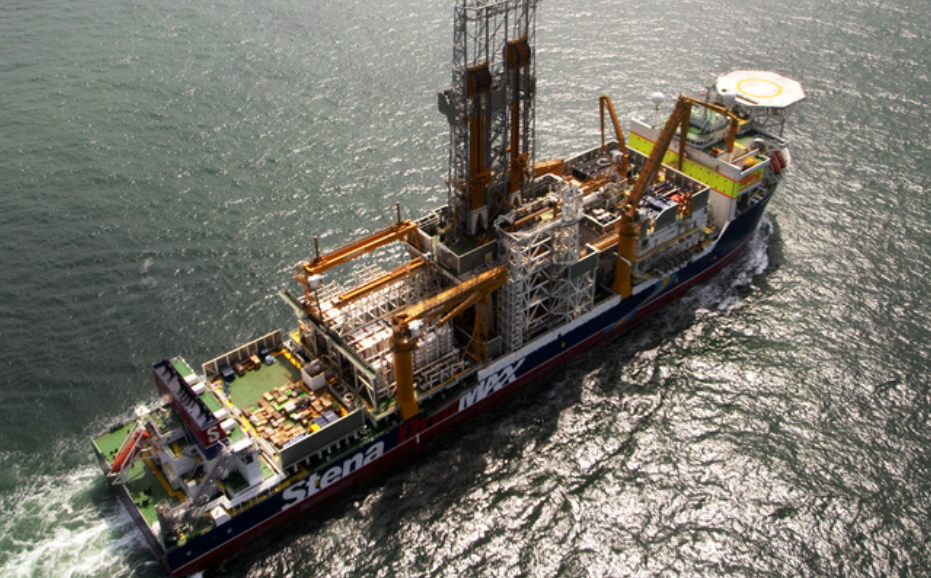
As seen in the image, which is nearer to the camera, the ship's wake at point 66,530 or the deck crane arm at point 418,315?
the ship's wake at point 66,530

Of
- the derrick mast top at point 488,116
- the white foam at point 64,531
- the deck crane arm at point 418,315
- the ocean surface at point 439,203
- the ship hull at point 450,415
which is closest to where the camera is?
the white foam at point 64,531

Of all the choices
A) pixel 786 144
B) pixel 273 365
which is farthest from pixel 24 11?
pixel 786 144

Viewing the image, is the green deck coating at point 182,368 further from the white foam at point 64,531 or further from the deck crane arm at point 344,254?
the white foam at point 64,531

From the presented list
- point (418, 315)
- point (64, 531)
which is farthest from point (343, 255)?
point (64, 531)

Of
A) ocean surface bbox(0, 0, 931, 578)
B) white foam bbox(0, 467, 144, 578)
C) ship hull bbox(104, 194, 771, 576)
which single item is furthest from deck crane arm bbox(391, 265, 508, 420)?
white foam bbox(0, 467, 144, 578)

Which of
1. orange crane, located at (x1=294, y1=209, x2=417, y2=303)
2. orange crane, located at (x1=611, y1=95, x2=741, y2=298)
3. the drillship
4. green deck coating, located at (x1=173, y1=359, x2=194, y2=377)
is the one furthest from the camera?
orange crane, located at (x1=611, y1=95, x2=741, y2=298)

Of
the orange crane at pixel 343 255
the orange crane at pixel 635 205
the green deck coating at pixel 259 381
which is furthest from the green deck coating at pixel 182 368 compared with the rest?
the orange crane at pixel 635 205

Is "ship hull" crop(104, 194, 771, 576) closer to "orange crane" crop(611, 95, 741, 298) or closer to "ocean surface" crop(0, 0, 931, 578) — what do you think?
"ocean surface" crop(0, 0, 931, 578)
